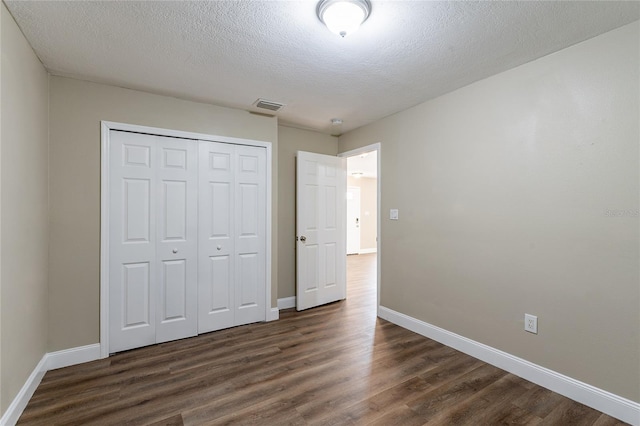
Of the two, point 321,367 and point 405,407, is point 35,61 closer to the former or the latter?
point 321,367

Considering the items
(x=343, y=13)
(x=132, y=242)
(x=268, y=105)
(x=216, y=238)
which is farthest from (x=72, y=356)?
(x=343, y=13)

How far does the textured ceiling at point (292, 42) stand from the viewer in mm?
1745

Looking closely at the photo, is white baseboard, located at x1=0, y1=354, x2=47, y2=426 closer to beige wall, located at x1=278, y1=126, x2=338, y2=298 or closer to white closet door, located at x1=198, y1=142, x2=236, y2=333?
white closet door, located at x1=198, y1=142, x2=236, y2=333

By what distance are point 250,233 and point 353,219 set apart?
6.24 metres

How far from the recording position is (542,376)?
7.39ft

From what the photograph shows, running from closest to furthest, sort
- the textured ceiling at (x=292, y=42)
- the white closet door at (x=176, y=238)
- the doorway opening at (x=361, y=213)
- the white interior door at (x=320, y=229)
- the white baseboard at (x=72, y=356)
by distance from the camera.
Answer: the textured ceiling at (x=292, y=42) < the white baseboard at (x=72, y=356) < the white closet door at (x=176, y=238) < the white interior door at (x=320, y=229) < the doorway opening at (x=361, y=213)

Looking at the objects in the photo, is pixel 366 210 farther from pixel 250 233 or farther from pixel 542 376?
pixel 542 376

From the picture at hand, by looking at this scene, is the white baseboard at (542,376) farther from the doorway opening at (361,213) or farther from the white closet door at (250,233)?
the doorway opening at (361,213)

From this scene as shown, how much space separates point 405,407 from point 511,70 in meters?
2.72

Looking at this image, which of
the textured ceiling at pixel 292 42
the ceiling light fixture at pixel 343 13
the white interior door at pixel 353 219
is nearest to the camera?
the ceiling light fixture at pixel 343 13

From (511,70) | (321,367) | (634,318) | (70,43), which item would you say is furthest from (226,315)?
(511,70)

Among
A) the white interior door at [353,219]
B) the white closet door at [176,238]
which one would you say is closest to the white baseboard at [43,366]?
the white closet door at [176,238]

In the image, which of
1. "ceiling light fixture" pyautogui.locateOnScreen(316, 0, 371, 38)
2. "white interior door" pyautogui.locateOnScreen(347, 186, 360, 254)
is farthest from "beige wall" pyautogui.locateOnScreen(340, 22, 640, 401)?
"white interior door" pyautogui.locateOnScreen(347, 186, 360, 254)

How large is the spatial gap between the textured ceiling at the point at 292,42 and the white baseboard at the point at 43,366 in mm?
2362
